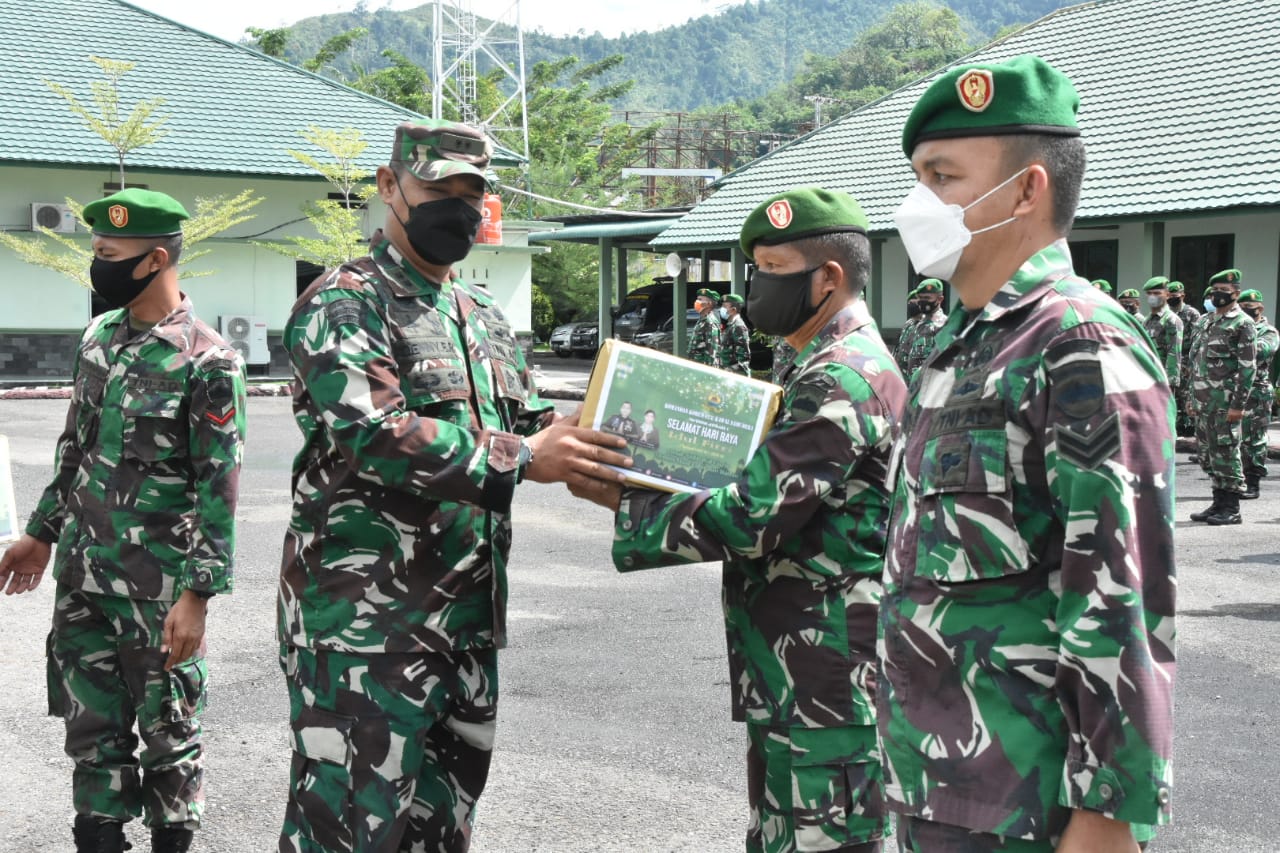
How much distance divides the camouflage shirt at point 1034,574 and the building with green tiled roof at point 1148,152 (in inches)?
646

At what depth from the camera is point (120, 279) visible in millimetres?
4191

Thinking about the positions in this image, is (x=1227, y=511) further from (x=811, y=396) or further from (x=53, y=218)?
(x=53, y=218)

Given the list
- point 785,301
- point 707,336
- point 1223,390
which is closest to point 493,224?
point 707,336

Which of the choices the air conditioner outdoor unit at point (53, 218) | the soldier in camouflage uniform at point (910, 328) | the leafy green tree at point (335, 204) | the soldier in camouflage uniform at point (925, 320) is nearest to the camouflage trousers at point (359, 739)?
the soldier in camouflage uniform at point (925, 320)

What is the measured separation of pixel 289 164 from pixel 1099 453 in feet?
86.0

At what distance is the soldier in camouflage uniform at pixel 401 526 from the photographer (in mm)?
3084

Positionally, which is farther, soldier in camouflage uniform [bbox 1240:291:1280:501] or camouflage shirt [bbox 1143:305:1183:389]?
camouflage shirt [bbox 1143:305:1183:389]

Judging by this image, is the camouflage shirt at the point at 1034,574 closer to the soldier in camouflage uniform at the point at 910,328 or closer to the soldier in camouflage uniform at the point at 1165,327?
the soldier in camouflage uniform at the point at 1165,327

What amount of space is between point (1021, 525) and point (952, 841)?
0.53 m

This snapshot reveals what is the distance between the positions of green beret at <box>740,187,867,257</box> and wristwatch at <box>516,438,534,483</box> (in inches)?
30.8

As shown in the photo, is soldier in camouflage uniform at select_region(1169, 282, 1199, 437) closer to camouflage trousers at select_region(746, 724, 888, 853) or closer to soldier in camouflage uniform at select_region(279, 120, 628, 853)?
camouflage trousers at select_region(746, 724, 888, 853)

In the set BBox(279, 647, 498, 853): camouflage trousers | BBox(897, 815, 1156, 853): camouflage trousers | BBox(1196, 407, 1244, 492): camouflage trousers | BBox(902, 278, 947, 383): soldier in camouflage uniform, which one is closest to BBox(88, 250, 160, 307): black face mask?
BBox(279, 647, 498, 853): camouflage trousers

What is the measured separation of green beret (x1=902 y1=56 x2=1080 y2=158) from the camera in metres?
2.15

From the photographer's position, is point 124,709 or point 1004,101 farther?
point 124,709
